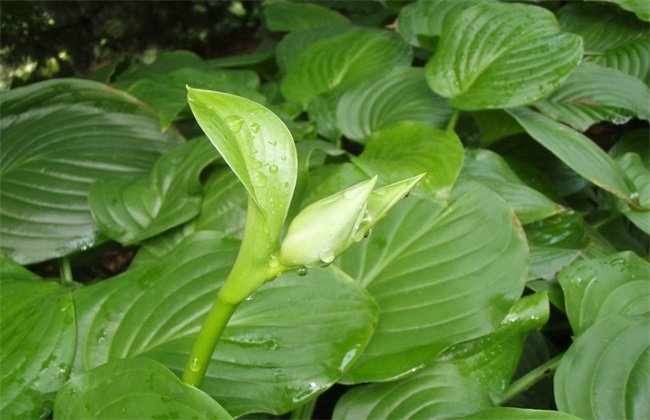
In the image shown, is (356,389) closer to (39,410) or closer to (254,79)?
(39,410)

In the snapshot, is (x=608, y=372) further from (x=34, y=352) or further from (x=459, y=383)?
(x=34, y=352)

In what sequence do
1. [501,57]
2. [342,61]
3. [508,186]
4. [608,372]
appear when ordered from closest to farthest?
[608,372], [508,186], [501,57], [342,61]

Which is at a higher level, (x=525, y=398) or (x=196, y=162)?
(x=196, y=162)

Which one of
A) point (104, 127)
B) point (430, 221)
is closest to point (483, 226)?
point (430, 221)

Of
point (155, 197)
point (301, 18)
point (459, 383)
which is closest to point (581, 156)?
point (459, 383)

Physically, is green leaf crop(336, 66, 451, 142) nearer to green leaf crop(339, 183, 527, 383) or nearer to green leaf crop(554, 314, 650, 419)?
green leaf crop(339, 183, 527, 383)

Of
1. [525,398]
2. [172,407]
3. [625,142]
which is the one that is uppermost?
[172,407]

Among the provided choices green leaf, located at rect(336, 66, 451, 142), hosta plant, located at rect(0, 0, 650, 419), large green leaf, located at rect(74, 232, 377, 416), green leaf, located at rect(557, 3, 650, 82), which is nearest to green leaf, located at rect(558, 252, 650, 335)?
hosta plant, located at rect(0, 0, 650, 419)
